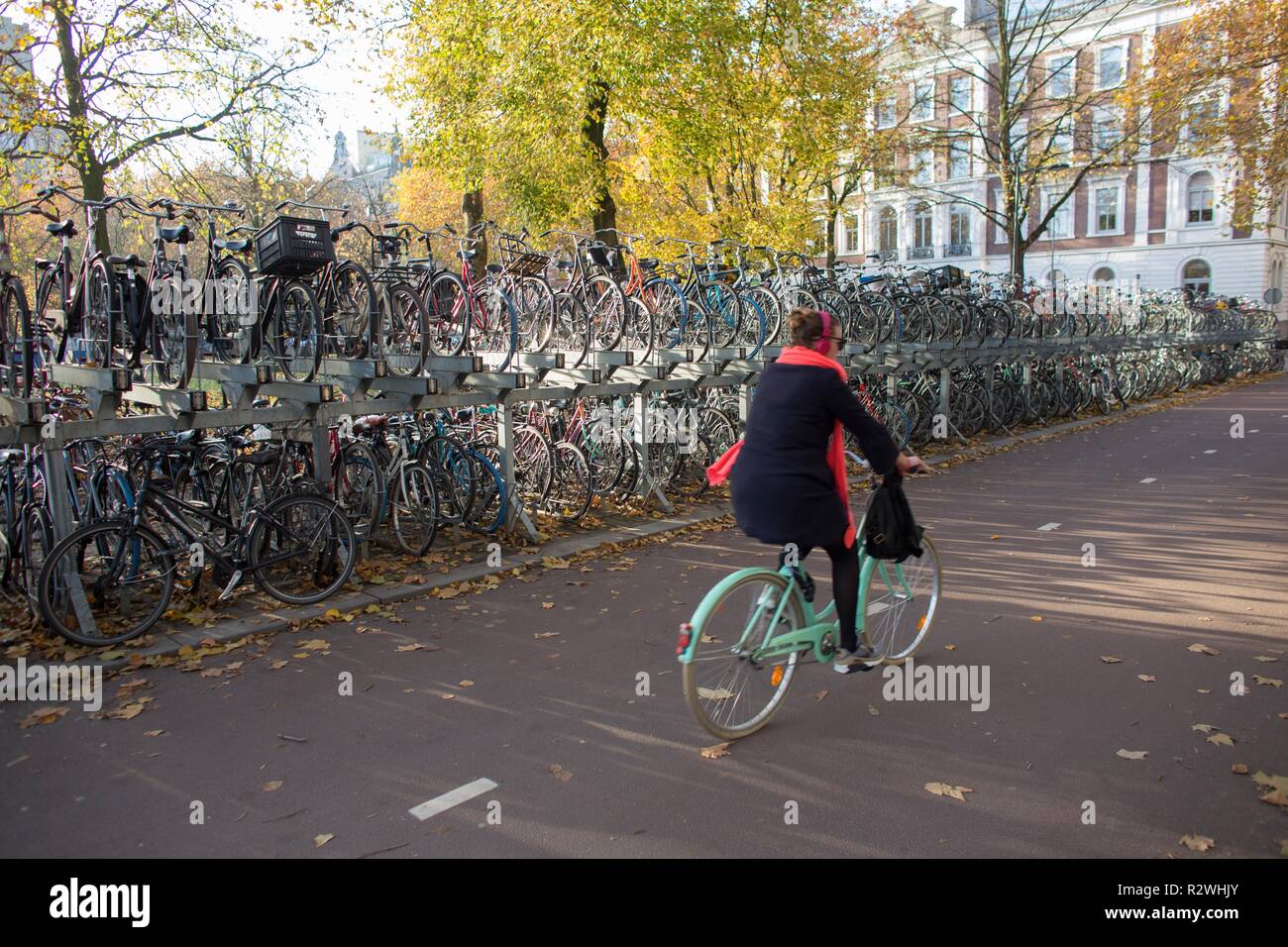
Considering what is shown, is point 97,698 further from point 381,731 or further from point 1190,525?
point 1190,525

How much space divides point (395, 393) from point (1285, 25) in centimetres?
2138

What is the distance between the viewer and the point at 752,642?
3.97m

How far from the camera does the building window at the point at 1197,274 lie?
42084 mm

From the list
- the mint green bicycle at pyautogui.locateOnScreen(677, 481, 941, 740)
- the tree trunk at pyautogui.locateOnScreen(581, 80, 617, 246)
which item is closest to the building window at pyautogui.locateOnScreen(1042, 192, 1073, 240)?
the tree trunk at pyautogui.locateOnScreen(581, 80, 617, 246)

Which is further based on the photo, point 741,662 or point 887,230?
point 887,230

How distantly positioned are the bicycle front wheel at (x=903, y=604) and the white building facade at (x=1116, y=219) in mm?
34838

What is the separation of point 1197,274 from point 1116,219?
180 inches

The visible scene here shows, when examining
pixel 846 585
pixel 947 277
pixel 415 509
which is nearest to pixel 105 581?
pixel 415 509

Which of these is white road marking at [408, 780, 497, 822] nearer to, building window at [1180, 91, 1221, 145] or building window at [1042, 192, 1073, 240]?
building window at [1180, 91, 1221, 145]

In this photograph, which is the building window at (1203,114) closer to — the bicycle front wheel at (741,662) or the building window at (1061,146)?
the building window at (1061,146)

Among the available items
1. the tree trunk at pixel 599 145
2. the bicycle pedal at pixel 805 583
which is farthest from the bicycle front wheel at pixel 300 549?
the tree trunk at pixel 599 145

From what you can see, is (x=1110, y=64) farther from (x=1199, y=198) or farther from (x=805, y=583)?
(x=805, y=583)

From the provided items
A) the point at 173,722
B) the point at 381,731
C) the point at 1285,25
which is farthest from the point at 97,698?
the point at 1285,25

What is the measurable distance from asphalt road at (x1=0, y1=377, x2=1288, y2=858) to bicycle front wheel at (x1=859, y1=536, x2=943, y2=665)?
0.49 feet
